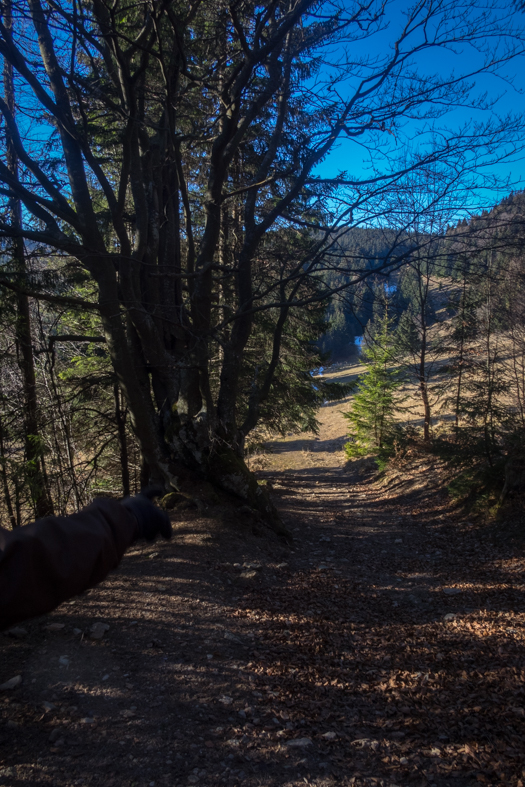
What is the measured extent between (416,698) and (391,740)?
2.06 ft

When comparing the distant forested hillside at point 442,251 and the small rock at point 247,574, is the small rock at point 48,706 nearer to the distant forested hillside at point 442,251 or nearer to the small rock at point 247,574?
the small rock at point 247,574

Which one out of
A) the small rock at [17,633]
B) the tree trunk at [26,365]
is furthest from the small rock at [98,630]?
the tree trunk at [26,365]

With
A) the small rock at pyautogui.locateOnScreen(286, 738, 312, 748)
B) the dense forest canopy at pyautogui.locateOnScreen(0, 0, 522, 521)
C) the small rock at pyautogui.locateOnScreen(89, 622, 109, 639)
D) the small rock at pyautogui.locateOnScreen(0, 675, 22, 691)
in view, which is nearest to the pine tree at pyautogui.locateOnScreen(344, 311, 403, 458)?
the dense forest canopy at pyautogui.locateOnScreen(0, 0, 522, 521)

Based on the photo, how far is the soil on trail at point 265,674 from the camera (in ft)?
9.34

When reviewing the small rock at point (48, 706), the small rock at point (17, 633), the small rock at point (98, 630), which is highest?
the small rock at point (17, 633)

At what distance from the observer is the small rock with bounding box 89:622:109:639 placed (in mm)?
3990

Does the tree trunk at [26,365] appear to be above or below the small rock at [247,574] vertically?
above

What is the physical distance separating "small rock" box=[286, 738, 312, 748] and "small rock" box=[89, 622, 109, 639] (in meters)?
1.92

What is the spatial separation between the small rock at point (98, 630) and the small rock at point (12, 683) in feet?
2.49

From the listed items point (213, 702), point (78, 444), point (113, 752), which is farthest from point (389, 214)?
point (78, 444)

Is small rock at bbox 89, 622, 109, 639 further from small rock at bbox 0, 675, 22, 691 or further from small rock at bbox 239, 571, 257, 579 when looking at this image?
small rock at bbox 239, 571, 257, 579

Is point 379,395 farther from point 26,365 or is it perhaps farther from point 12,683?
point 12,683

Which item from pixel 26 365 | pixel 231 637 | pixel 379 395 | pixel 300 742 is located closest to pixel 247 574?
pixel 231 637

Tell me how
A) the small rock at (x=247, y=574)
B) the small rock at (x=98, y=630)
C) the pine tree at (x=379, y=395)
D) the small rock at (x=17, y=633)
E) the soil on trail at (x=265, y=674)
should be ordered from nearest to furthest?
1. the soil on trail at (x=265, y=674)
2. the small rock at (x=17, y=633)
3. the small rock at (x=98, y=630)
4. the small rock at (x=247, y=574)
5. the pine tree at (x=379, y=395)
